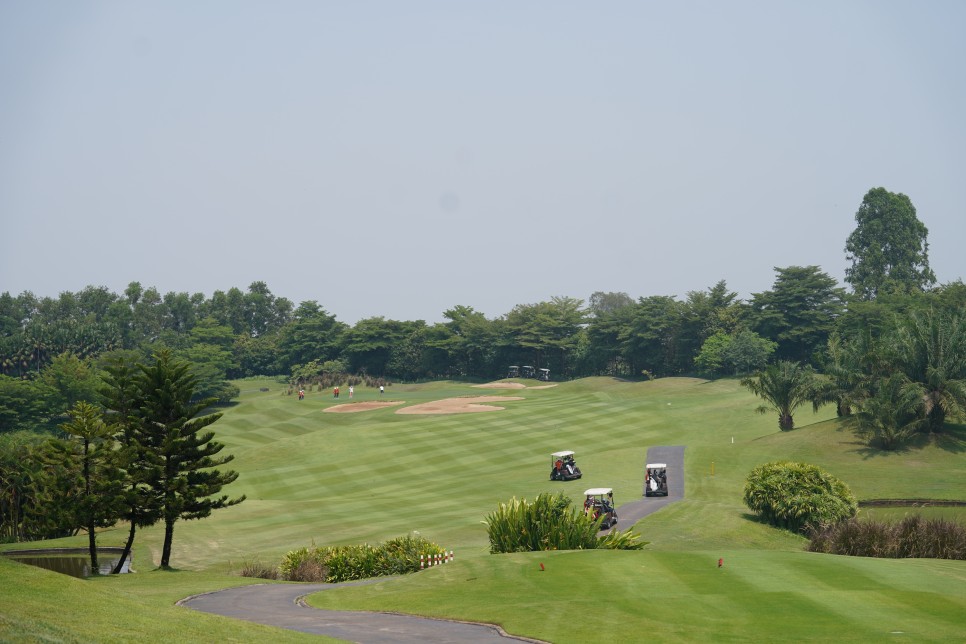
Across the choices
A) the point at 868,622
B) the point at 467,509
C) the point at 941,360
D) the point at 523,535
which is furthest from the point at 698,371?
the point at 868,622

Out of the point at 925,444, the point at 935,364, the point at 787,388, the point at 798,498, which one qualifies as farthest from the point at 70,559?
the point at 935,364

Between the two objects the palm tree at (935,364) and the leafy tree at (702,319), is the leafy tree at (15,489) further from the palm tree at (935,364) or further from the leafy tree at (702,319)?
the leafy tree at (702,319)

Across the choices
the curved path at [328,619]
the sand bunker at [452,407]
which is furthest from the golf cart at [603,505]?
the sand bunker at [452,407]

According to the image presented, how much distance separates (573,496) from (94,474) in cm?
2274

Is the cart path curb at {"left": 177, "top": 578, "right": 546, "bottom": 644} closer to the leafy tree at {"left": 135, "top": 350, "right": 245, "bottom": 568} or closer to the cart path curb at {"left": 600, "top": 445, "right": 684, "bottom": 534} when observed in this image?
the leafy tree at {"left": 135, "top": 350, "right": 245, "bottom": 568}

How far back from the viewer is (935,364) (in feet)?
185

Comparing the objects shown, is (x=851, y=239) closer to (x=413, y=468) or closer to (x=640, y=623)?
(x=413, y=468)

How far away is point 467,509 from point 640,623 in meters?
28.3

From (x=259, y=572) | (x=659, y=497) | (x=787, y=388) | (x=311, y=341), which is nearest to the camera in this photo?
(x=259, y=572)

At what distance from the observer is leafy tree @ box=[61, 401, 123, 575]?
3506 centimetres

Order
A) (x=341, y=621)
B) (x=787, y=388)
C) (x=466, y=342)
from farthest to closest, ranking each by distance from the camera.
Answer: (x=466, y=342), (x=787, y=388), (x=341, y=621)

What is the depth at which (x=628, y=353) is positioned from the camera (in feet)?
406

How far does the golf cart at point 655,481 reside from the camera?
48.1 meters

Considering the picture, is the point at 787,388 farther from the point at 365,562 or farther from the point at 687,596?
the point at 687,596
